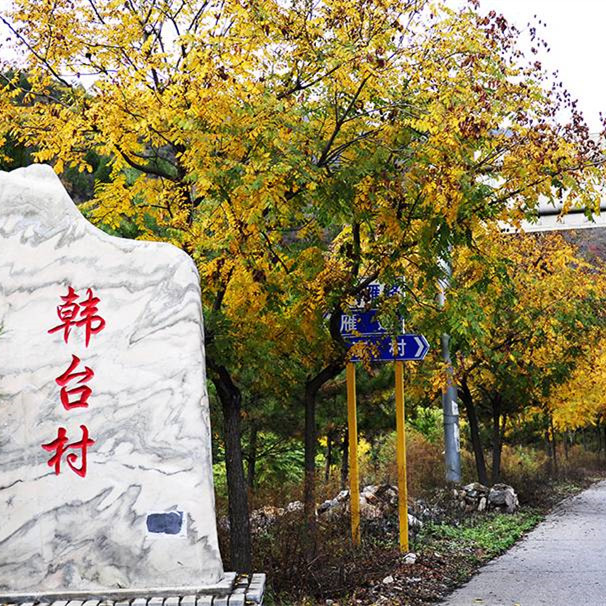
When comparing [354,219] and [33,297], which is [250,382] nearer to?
[354,219]

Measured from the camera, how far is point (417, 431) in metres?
28.4

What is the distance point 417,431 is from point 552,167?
20.6m

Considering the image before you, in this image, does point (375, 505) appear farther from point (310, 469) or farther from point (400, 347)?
point (310, 469)

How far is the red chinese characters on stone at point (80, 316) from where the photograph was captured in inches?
242

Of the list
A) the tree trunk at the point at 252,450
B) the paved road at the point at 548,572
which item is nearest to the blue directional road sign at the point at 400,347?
the paved road at the point at 548,572

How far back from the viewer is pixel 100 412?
238 inches

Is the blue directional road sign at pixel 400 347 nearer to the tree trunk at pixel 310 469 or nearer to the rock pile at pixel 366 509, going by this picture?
the tree trunk at pixel 310 469

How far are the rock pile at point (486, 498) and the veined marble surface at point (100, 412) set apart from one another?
36.4ft

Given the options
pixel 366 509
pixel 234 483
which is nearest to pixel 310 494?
pixel 234 483

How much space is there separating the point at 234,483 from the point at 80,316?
332cm

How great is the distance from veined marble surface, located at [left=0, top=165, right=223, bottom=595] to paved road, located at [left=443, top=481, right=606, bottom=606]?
3952 mm

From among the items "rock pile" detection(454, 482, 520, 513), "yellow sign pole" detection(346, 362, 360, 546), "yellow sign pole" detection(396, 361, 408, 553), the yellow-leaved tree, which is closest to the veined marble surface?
the yellow-leaved tree

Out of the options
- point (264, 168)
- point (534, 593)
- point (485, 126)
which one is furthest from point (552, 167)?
point (534, 593)

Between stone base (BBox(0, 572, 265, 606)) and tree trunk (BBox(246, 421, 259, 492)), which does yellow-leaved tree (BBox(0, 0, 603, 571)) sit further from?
tree trunk (BBox(246, 421, 259, 492))
